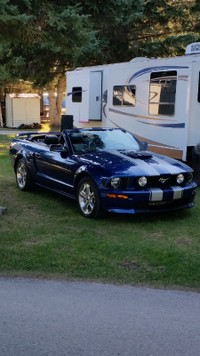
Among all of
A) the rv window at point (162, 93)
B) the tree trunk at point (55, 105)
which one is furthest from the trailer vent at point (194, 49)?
the tree trunk at point (55, 105)

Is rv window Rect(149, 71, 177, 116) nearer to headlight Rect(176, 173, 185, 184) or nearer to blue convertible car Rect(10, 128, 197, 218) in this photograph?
blue convertible car Rect(10, 128, 197, 218)

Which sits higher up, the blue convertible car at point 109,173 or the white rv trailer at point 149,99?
the white rv trailer at point 149,99

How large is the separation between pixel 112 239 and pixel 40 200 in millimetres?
2657

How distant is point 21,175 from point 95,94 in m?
4.78

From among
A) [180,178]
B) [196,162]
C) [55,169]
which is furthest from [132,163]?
[196,162]

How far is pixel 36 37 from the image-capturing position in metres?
7.36

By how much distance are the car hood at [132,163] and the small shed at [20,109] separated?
71.5 feet

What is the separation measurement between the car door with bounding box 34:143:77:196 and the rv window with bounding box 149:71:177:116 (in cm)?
365

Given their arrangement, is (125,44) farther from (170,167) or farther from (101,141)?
(170,167)

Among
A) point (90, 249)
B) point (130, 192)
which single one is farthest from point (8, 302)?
point (130, 192)

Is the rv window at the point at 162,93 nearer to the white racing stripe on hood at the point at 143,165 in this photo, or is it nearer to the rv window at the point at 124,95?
the rv window at the point at 124,95

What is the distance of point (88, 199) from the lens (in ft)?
22.2

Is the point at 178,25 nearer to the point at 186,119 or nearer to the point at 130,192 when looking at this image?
the point at 186,119

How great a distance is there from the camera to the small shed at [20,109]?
91.8 feet
